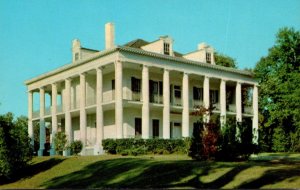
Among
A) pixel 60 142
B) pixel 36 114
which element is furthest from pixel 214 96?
pixel 36 114

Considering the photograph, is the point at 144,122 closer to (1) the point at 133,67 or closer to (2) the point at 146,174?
(1) the point at 133,67

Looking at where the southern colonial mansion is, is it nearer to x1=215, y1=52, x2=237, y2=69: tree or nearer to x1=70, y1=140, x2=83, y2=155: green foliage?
x1=70, y1=140, x2=83, y2=155: green foliage

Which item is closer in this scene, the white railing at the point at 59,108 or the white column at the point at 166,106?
the white column at the point at 166,106

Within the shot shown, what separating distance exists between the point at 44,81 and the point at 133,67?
10357 millimetres

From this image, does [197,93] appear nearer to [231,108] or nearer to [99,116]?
[231,108]

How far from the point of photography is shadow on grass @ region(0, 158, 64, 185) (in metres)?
24.2

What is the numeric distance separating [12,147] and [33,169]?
2.37 m

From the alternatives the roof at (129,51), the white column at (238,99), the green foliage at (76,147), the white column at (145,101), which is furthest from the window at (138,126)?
the white column at (238,99)

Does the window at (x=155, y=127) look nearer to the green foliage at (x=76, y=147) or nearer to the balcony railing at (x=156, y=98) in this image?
the balcony railing at (x=156, y=98)

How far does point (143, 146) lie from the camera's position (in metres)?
30.6

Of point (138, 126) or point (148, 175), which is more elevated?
point (138, 126)

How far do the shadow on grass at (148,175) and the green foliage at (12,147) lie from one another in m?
4.08

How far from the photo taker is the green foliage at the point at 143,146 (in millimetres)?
29656

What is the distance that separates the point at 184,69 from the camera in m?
36.7
